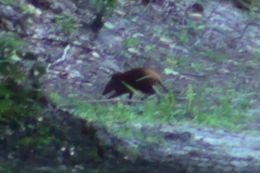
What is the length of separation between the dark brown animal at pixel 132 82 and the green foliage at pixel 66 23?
1.54 m

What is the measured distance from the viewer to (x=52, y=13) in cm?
1152

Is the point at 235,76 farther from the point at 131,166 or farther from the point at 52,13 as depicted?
the point at 131,166

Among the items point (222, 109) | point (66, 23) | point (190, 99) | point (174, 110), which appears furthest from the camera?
point (66, 23)

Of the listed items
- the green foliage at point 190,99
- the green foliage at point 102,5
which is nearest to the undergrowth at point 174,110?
the green foliage at point 190,99

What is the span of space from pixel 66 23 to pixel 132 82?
1.79 metres

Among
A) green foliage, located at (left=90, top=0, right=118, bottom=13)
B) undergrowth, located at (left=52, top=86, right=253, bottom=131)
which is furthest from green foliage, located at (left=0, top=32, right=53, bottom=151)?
green foliage, located at (left=90, top=0, right=118, bottom=13)

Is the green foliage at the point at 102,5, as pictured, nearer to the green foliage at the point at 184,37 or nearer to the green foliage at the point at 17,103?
the green foliage at the point at 184,37

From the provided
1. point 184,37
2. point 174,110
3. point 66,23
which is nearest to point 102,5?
point 66,23

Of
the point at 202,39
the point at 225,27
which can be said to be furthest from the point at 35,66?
the point at 225,27

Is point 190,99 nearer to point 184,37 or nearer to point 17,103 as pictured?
point 17,103

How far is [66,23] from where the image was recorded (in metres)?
11.2

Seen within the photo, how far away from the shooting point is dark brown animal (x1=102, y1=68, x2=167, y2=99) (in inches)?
376

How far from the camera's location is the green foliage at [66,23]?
1118 centimetres

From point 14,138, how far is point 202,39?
6.67m
